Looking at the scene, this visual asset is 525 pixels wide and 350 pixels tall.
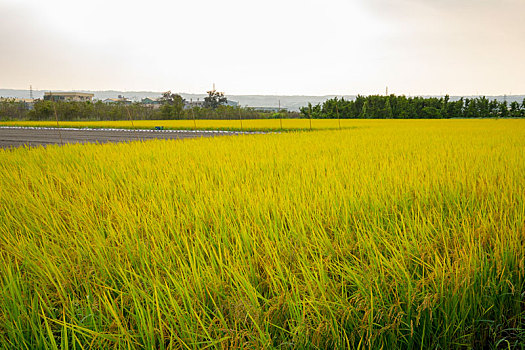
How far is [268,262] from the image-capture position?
1616 mm

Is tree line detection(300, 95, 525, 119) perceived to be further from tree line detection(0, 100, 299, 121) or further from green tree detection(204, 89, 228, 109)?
green tree detection(204, 89, 228, 109)

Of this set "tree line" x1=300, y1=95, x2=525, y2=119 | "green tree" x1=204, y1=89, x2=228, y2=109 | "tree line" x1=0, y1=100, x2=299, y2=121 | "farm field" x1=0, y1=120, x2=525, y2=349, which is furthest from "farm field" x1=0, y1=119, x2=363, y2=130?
"green tree" x1=204, y1=89, x2=228, y2=109

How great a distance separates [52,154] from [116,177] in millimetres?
2946

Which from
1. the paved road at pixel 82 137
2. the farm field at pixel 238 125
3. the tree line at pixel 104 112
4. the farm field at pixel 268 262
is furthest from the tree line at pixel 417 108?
the farm field at pixel 268 262

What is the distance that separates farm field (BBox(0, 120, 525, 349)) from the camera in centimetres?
120

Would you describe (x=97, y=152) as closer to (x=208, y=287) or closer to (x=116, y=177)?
(x=116, y=177)

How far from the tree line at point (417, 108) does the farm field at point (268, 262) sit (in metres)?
34.1

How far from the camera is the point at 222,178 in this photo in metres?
3.87

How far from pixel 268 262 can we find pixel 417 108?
4161cm

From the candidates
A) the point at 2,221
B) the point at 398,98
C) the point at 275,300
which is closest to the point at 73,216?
the point at 2,221

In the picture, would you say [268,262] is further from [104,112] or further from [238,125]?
[104,112]

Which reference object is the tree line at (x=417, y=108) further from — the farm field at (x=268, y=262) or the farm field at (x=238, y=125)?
the farm field at (x=268, y=262)

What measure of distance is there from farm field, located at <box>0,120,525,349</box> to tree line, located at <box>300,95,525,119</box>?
1343 inches

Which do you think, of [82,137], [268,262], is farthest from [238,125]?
[268,262]
